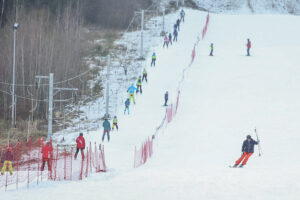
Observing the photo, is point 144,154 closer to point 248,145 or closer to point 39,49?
point 248,145

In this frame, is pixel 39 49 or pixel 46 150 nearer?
pixel 46 150

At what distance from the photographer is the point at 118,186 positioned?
1750 cm

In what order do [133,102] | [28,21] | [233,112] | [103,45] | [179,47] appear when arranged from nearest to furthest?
1. [233,112]
2. [133,102]
3. [179,47]
4. [28,21]
5. [103,45]

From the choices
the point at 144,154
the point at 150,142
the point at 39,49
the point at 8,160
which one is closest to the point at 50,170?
the point at 8,160

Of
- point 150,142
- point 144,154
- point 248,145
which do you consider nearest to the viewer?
point 248,145

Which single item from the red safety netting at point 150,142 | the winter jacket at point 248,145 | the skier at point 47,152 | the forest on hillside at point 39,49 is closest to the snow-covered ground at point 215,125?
the red safety netting at point 150,142

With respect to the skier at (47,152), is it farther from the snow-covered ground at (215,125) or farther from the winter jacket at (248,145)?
the winter jacket at (248,145)

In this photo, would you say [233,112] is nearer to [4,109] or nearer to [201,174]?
[201,174]

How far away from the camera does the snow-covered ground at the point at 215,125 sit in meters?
16.7

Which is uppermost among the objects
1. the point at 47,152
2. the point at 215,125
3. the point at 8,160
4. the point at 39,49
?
the point at 39,49

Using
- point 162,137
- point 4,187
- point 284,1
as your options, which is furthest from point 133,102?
point 284,1

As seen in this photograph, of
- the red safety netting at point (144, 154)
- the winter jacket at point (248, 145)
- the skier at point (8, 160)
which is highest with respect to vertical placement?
the winter jacket at point (248, 145)

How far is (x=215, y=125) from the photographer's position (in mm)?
29953

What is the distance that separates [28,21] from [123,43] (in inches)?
421
